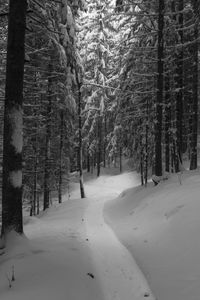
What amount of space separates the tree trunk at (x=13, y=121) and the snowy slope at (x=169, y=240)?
9.83ft

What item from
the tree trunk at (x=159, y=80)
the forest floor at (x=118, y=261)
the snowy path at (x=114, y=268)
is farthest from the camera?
the tree trunk at (x=159, y=80)

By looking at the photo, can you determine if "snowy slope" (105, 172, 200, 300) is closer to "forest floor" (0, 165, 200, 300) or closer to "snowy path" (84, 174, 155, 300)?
"forest floor" (0, 165, 200, 300)

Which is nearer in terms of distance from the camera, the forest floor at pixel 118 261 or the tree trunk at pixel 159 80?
the forest floor at pixel 118 261

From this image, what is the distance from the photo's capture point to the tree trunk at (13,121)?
27.6 ft

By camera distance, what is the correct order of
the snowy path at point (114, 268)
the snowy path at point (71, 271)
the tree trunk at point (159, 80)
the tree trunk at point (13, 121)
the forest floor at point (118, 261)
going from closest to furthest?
the snowy path at point (71, 271) → the forest floor at point (118, 261) → the snowy path at point (114, 268) → the tree trunk at point (13, 121) → the tree trunk at point (159, 80)

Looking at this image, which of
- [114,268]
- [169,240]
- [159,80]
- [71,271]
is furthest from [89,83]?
[71,271]

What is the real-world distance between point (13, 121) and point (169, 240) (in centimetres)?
440

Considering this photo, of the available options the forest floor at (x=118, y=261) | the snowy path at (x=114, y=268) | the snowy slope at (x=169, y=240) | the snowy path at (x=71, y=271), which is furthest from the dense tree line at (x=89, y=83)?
the snowy slope at (x=169, y=240)

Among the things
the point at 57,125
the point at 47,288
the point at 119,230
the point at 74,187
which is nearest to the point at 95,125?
the point at 74,187

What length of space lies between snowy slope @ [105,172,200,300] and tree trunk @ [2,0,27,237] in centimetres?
300

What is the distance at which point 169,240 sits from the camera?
345 inches

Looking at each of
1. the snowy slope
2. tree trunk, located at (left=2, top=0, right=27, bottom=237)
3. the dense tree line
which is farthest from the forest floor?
the dense tree line

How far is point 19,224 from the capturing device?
856cm

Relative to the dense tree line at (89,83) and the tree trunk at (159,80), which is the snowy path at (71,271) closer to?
the dense tree line at (89,83)
